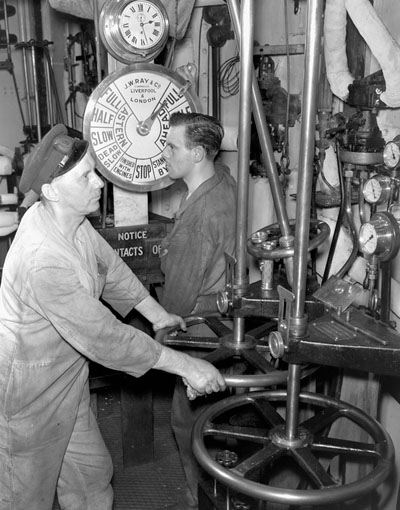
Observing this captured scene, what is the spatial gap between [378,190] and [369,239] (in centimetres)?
31

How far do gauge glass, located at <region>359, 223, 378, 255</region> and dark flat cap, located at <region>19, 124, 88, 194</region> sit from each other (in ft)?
2.69

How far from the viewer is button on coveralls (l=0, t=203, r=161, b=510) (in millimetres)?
1629

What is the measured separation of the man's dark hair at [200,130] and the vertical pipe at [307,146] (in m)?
1.22

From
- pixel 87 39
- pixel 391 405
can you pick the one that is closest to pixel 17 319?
pixel 391 405

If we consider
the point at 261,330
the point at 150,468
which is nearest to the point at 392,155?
the point at 261,330

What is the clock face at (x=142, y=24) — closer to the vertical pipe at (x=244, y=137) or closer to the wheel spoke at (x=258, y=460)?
the vertical pipe at (x=244, y=137)

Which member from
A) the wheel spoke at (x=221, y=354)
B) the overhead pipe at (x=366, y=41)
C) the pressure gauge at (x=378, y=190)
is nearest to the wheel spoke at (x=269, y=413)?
the wheel spoke at (x=221, y=354)

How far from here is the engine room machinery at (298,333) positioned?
110cm

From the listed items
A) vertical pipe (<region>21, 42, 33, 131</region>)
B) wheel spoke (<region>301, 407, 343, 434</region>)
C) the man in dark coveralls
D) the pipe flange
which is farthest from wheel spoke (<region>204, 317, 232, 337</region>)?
vertical pipe (<region>21, 42, 33, 131</region>)

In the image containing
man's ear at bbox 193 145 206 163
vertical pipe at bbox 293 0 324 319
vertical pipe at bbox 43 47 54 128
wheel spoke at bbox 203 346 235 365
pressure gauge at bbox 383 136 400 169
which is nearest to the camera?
vertical pipe at bbox 293 0 324 319

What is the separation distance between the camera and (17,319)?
1736 mm

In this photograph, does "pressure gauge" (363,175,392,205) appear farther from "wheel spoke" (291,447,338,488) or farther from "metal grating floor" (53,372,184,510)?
"metal grating floor" (53,372,184,510)

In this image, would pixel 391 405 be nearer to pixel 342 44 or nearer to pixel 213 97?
pixel 342 44

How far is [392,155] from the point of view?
5.31 feet
